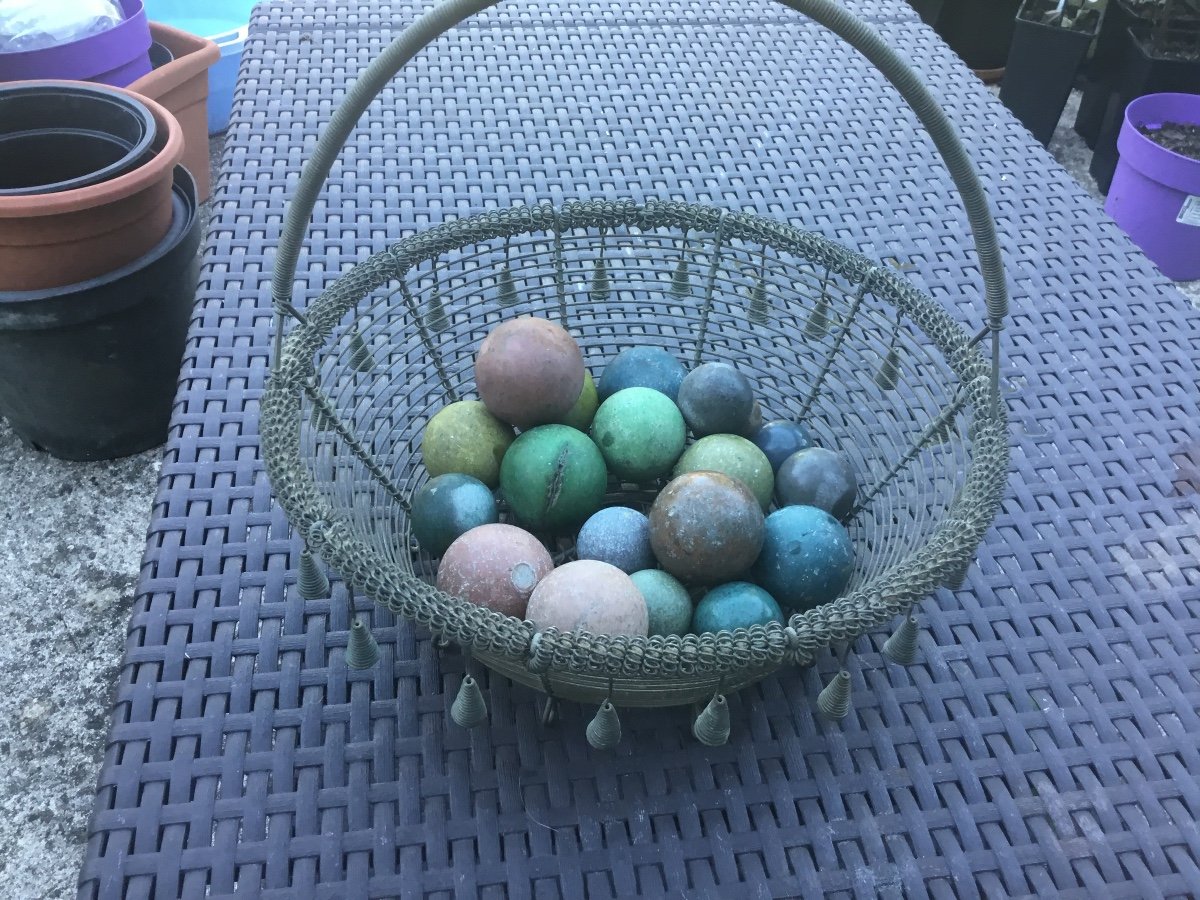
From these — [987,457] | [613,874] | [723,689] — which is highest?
[987,457]

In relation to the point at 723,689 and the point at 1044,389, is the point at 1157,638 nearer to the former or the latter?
the point at 1044,389

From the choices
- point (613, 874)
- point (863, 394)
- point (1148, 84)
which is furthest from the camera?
point (1148, 84)

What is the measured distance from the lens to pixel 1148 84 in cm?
220

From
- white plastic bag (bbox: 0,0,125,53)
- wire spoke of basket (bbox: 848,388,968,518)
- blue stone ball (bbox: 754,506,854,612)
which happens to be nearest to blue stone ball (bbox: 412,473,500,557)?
blue stone ball (bbox: 754,506,854,612)

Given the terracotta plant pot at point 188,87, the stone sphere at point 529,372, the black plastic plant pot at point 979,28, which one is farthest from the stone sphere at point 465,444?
the black plastic plant pot at point 979,28

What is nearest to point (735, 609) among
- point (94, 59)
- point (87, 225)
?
point (87, 225)

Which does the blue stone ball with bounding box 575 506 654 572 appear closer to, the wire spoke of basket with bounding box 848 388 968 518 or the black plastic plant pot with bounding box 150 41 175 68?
the wire spoke of basket with bounding box 848 388 968 518

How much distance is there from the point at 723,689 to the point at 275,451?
360 millimetres

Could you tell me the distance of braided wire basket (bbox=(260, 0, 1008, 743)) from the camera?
576 mm

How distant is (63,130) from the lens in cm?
145

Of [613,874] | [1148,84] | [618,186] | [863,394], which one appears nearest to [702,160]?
[618,186]

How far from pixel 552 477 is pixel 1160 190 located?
1.80 meters

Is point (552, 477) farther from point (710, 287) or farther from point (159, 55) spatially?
point (159, 55)

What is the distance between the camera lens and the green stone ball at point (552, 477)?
0.77 metres
